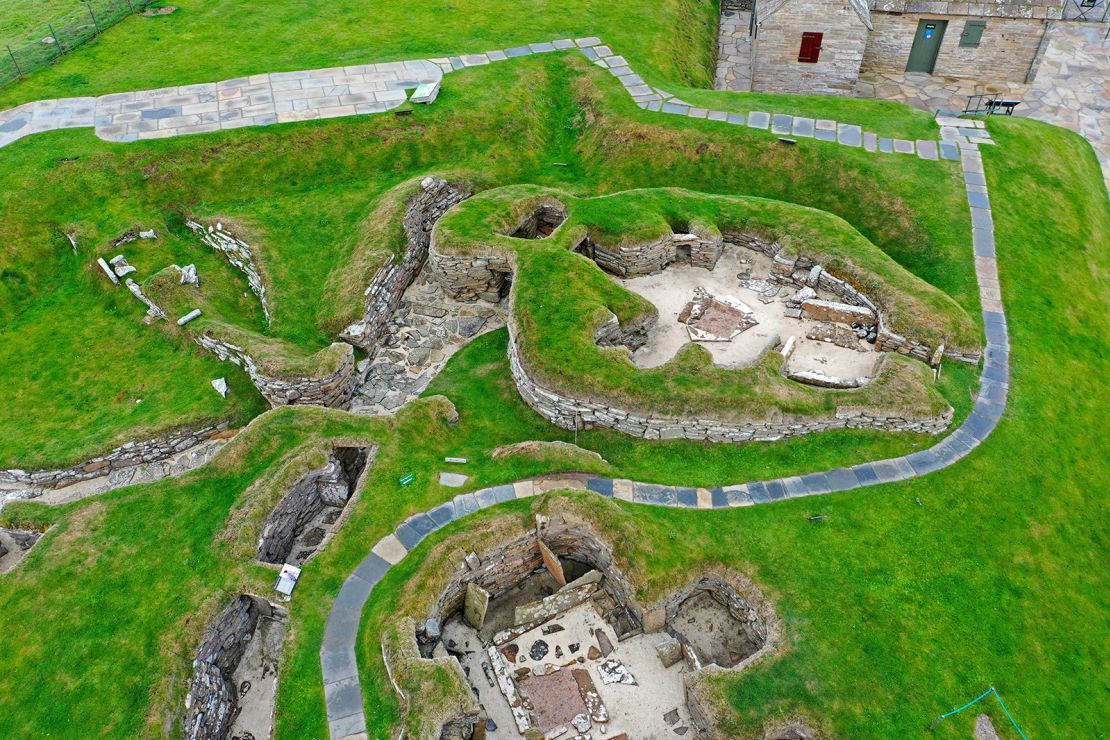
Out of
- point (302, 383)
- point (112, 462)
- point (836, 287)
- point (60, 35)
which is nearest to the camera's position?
point (112, 462)

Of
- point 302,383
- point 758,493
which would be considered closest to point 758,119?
point 758,493

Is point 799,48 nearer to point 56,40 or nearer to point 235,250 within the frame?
point 235,250

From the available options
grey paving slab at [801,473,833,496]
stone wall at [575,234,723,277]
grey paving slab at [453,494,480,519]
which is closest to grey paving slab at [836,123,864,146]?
stone wall at [575,234,723,277]

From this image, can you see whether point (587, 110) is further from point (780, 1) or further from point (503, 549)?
point (503, 549)

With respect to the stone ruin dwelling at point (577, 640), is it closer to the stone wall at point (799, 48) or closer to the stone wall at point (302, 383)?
the stone wall at point (302, 383)

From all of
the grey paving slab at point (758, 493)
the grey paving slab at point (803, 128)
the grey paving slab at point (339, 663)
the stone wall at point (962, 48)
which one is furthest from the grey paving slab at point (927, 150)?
the grey paving slab at point (339, 663)

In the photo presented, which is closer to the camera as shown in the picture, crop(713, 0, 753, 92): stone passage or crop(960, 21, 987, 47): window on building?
crop(960, 21, 987, 47): window on building

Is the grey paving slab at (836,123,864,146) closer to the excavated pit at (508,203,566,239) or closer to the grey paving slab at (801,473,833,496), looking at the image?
the excavated pit at (508,203,566,239)
